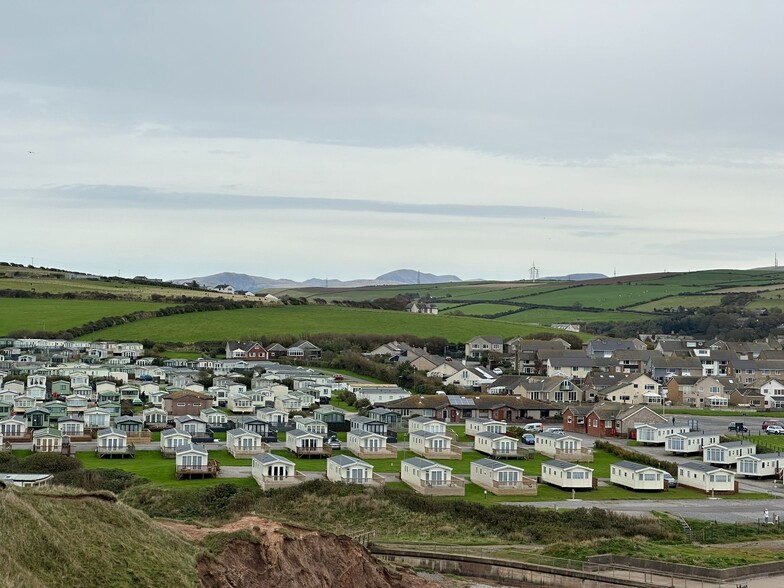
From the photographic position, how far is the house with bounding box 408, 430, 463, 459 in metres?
63.8

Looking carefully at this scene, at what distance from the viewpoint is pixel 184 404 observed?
80750mm

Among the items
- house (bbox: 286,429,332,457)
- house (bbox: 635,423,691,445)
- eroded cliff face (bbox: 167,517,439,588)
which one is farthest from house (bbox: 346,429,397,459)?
eroded cliff face (bbox: 167,517,439,588)

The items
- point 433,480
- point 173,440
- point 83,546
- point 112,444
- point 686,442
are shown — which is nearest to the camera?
point 83,546

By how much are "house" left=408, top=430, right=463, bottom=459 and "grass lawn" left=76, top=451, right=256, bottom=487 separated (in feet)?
35.2

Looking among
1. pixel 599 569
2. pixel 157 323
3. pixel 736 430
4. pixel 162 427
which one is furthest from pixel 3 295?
pixel 599 569

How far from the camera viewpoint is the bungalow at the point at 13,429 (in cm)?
6575

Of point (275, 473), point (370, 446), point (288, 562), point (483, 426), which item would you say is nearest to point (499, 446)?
point (370, 446)

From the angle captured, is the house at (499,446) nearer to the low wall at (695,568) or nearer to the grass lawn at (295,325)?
the low wall at (695,568)

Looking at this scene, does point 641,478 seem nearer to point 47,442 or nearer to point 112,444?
point 112,444

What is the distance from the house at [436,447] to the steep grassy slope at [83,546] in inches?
1356

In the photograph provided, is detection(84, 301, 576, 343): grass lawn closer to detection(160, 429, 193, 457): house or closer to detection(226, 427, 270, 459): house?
detection(160, 429, 193, 457): house

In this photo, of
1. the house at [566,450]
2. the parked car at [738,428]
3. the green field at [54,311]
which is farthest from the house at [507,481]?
the green field at [54,311]

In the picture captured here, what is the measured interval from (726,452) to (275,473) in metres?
27.4

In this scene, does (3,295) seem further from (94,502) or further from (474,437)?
(94,502)
